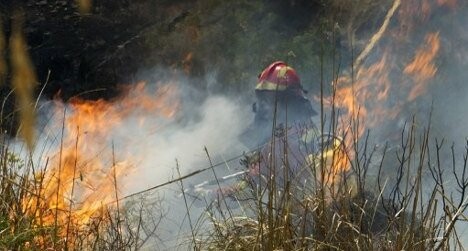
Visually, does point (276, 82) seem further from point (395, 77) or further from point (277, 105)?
point (395, 77)

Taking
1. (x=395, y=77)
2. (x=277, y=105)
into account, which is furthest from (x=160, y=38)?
(x=277, y=105)

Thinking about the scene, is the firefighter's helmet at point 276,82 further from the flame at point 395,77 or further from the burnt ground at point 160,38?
the burnt ground at point 160,38

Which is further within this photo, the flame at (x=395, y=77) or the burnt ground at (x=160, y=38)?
the burnt ground at (x=160, y=38)

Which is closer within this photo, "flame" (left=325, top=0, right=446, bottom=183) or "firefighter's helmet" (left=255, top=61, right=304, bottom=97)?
"firefighter's helmet" (left=255, top=61, right=304, bottom=97)

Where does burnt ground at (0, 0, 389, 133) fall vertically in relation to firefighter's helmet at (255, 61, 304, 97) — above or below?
above

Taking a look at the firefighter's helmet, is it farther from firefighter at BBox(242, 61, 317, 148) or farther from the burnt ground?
the burnt ground

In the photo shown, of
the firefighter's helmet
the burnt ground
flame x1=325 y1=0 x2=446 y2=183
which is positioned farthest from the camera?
the burnt ground

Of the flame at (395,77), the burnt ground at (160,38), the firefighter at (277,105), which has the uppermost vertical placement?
the burnt ground at (160,38)

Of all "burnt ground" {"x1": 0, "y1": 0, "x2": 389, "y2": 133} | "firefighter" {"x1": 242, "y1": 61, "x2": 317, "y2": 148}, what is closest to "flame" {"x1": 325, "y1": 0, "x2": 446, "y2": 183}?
"firefighter" {"x1": 242, "y1": 61, "x2": 317, "y2": 148}

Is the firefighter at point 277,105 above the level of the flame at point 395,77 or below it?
below

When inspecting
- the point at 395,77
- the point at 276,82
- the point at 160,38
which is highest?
the point at 160,38

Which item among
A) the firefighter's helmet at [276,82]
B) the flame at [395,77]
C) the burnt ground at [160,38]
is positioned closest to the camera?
the firefighter's helmet at [276,82]

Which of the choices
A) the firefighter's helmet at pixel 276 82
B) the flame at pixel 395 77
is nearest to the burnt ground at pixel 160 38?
the flame at pixel 395 77

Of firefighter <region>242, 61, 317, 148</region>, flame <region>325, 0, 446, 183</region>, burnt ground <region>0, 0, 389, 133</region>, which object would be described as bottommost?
firefighter <region>242, 61, 317, 148</region>
